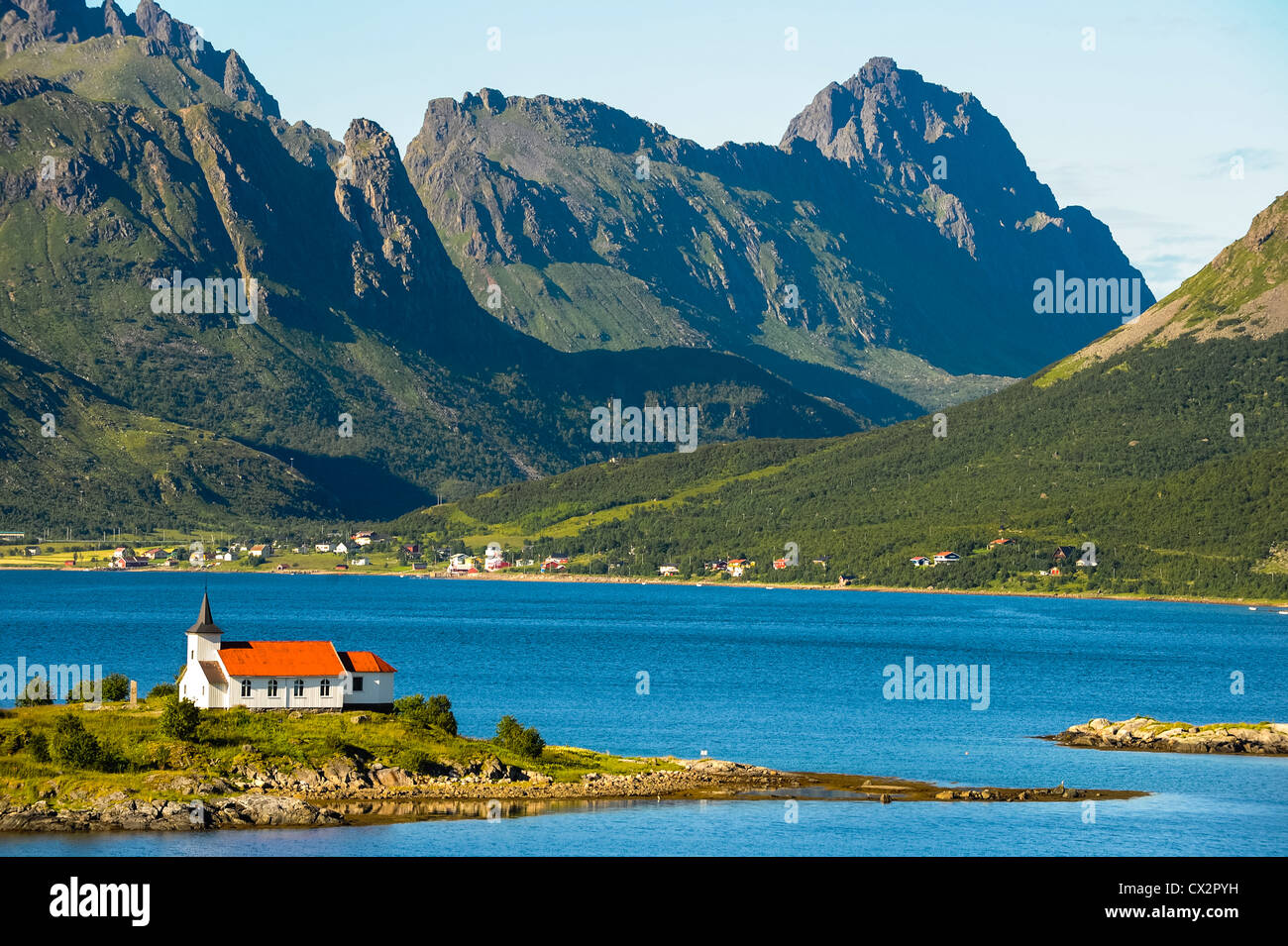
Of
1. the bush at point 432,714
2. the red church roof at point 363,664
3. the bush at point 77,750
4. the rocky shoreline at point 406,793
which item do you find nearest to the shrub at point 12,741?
the bush at point 77,750

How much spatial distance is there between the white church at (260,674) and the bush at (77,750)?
24.9 feet

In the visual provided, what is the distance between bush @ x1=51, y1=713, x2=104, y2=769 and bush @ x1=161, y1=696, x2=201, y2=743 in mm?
3469

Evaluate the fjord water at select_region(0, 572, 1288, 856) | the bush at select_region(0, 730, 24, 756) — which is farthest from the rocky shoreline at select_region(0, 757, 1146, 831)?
the bush at select_region(0, 730, 24, 756)

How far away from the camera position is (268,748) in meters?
83.1

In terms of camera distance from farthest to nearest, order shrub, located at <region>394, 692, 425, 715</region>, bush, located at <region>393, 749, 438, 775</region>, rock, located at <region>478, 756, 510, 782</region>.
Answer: shrub, located at <region>394, 692, 425, 715</region> → rock, located at <region>478, 756, 510, 782</region> → bush, located at <region>393, 749, 438, 775</region>

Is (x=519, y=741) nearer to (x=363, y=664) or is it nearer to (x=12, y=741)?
(x=363, y=664)

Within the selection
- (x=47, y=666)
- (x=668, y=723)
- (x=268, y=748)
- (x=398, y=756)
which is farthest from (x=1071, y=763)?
(x=47, y=666)

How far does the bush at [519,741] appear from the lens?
94.3 metres

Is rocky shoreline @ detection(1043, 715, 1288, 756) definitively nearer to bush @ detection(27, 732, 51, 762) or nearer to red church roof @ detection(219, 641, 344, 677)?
red church roof @ detection(219, 641, 344, 677)

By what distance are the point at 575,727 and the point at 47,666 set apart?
60.9 m

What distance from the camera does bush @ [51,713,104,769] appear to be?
80000 mm

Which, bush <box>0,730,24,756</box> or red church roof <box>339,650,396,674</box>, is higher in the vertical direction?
red church roof <box>339,650,396,674</box>
